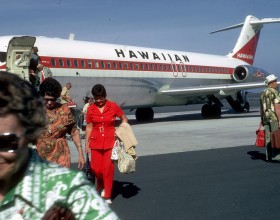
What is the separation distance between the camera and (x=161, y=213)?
6.20 m

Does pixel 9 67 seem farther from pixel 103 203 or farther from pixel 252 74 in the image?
pixel 252 74

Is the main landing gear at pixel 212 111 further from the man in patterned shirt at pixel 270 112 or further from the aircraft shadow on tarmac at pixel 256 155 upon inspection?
the man in patterned shirt at pixel 270 112

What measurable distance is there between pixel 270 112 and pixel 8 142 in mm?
9128

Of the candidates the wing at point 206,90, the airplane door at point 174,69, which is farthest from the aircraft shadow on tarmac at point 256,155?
the airplane door at point 174,69

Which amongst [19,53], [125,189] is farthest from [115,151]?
[19,53]

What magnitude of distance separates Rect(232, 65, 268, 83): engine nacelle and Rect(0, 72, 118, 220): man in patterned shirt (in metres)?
27.5

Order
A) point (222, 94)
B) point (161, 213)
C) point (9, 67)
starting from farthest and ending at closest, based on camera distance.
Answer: point (222, 94), point (9, 67), point (161, 213)

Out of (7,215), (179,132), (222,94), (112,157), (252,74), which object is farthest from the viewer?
(252,74)

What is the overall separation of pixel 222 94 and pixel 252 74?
16.4 feet

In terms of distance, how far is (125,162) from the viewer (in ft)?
22.1

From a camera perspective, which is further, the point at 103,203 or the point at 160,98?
the point at 160,98

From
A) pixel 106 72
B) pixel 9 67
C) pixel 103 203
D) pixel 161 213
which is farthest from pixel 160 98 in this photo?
pixel 103 203

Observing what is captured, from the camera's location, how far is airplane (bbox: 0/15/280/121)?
16672mm

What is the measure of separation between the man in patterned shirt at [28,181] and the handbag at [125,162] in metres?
5.24
